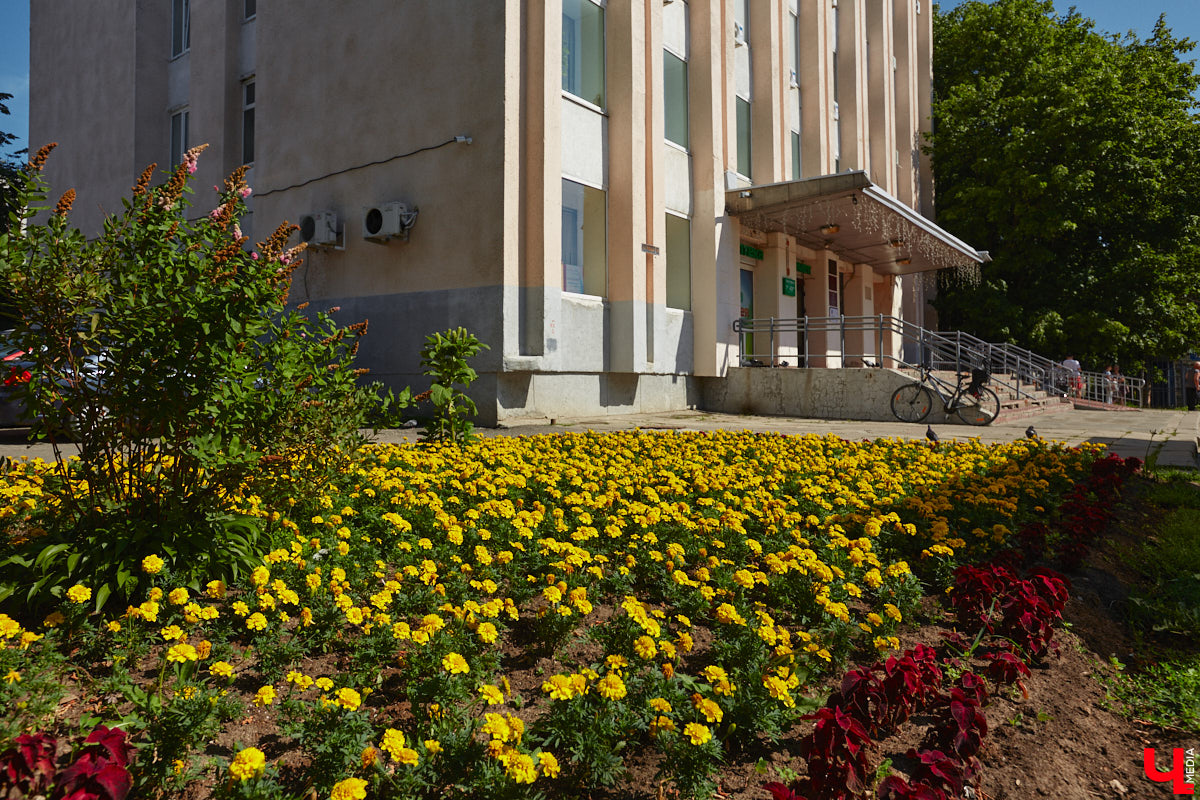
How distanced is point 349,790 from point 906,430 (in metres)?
10.6

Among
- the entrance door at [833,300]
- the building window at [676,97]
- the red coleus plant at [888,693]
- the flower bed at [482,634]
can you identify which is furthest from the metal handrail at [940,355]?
the red coleus plant at [888,693]

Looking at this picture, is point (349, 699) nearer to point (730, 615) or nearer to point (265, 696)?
point (265, 696)

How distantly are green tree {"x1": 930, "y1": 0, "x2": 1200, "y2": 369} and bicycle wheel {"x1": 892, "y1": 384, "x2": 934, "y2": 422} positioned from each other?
1155 centimetres

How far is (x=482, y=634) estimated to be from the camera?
2.45 metres

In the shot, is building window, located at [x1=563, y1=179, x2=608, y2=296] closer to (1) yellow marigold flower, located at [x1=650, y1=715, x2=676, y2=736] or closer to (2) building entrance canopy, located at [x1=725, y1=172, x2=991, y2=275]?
(2) building entrance canopy, located at [x1=725, y1=172, x2=991, y2=275]

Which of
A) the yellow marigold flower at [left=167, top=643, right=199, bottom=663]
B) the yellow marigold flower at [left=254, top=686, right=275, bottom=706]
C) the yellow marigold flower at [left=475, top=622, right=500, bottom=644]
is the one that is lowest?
the yellow marigold flower at [left=254, top=686, right=275, bottom=706]

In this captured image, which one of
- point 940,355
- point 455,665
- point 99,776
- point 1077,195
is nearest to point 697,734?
point 455,665

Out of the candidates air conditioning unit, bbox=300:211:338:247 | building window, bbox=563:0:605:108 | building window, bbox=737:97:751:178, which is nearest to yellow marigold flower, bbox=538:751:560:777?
building window, bbox=563:0:605:108

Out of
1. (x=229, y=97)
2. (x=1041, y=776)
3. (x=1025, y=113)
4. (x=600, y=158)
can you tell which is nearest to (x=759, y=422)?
(x=600, y=158)

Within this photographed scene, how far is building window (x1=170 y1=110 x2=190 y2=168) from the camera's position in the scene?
18.1m

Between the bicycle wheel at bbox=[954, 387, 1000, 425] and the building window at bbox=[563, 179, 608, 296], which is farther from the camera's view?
the bicycle wheel at bbox=[954, 387, 1000, 425]

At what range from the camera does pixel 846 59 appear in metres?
21.2

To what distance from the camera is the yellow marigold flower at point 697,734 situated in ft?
6.32

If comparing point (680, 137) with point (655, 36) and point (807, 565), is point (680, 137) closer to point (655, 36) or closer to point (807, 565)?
point (655, 36)
